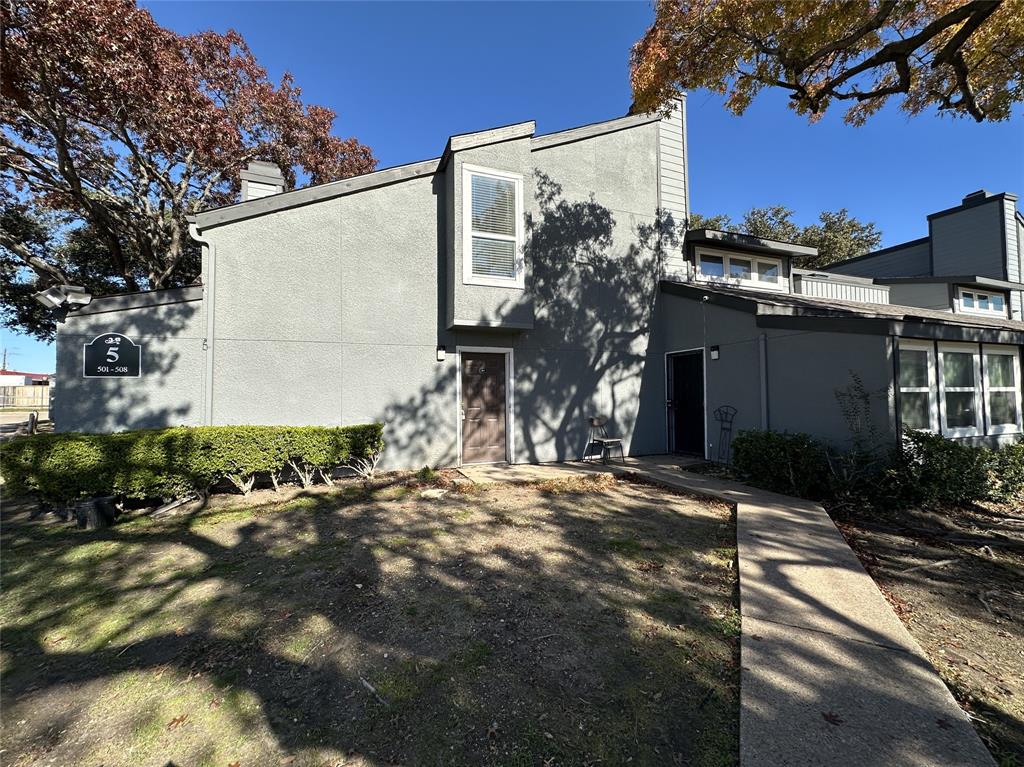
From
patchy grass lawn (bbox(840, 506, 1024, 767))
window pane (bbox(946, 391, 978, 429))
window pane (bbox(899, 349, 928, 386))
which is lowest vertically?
patchy grass lawn (bbox(840, 506, 1024, 767))

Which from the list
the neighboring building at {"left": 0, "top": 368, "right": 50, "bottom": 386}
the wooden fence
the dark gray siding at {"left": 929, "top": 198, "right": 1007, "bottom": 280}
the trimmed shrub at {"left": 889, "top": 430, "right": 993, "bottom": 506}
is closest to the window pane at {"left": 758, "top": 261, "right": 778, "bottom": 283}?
the trimmed shrub at {"left": 889, "top": 430, "right": 993, "bottom": 506}

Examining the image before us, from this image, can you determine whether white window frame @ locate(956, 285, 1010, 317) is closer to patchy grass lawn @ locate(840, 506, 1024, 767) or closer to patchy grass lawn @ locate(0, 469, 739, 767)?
patchy grass lawn @ locate(840, 506, 1024, 767)

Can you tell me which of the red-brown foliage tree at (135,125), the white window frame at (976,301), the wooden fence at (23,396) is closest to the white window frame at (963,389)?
the white window frame at (976,301)

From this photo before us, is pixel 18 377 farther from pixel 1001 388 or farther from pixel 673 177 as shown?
pixel 1001 388

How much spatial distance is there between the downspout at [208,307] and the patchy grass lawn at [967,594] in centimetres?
837

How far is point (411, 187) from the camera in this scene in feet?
26.0

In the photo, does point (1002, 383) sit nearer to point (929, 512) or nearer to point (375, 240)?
point (929, 512)

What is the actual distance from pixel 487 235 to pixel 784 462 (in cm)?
615

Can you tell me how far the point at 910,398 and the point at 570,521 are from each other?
611cm

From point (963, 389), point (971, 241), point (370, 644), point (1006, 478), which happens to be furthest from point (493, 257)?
point (971, 241)

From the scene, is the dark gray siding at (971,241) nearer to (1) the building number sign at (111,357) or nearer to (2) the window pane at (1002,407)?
(2) the window pane at (1002,407)

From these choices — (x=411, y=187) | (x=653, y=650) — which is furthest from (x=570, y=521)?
(x=411, y=187)

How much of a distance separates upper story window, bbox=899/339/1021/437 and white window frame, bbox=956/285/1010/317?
7690 mm

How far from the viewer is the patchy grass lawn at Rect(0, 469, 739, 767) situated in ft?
6.74
